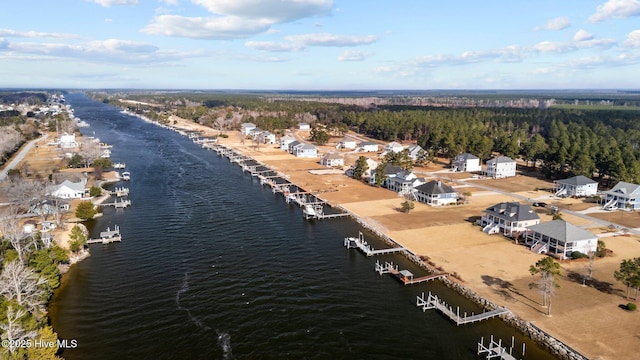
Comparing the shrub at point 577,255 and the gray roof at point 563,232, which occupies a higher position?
the gray roof at point 563,232

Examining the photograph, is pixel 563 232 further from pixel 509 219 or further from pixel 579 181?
pixel 579 181

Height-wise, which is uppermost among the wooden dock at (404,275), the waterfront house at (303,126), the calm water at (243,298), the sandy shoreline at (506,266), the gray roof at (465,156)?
the waterfront house at (303,126)

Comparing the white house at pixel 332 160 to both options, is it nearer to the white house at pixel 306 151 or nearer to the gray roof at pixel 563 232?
the white house at pixel 306 151

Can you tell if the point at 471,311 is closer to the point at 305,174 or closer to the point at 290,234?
the point at 290,234

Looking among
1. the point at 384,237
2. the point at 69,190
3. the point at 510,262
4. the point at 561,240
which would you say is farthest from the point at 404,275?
the point at 69,190

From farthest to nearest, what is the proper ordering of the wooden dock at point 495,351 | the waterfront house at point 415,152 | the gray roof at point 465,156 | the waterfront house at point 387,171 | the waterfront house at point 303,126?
the waterfront house at point 303,126 < the waterfront house at point 415,152 < the gray roof at point 465,156 < the waterfront house at point 387,171 < the wooden dock at point 495,351

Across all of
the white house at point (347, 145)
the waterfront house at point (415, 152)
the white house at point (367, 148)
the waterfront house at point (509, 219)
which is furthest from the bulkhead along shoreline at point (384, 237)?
the waterfront house at point (415, 152)

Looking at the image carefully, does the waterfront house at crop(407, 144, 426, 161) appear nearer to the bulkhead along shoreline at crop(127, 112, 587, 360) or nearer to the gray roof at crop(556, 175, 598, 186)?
the bulkhead along shoreline at crop(127, 112, 587, 360)
